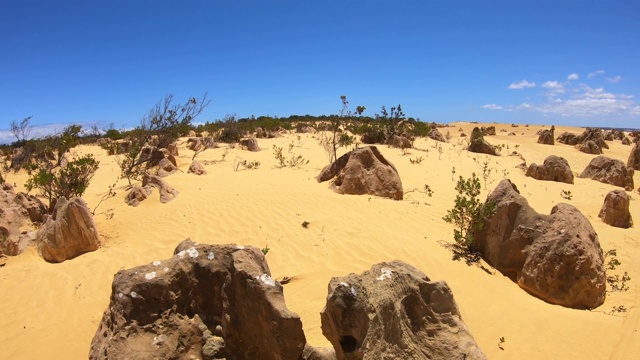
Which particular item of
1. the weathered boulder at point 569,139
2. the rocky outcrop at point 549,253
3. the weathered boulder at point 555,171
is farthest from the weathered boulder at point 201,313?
the weathered boulder at point 569,139

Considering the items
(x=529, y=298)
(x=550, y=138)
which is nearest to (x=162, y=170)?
(x=529, y=298)

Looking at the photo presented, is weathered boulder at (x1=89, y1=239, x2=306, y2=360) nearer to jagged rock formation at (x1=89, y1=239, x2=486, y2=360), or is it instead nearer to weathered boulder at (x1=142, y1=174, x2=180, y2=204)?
jagged rock formation at (x1=89, y1=239, x2=486, y2=360)

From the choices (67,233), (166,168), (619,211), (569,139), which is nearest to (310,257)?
(67,233)

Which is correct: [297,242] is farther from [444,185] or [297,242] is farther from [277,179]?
[444,185]

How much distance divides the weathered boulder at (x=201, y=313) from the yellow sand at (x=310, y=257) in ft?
4.16

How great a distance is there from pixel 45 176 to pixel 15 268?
10.8 feet

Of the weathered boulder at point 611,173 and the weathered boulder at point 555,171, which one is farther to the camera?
the weathered boulder at point 611,173

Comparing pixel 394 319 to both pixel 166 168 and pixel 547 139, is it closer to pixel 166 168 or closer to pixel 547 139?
pixel 166 168

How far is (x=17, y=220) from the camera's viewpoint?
7.82m

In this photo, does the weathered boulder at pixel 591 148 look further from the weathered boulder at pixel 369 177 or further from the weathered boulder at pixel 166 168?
the weathered boulder at pixel 166 168

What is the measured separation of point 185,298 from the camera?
3.60 metres

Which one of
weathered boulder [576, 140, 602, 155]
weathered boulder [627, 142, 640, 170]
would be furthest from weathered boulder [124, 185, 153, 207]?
weathered boulder [576, 140, 602, 155]

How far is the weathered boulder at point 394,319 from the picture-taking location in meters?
3.01

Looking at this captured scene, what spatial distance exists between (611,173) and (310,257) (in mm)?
12775
